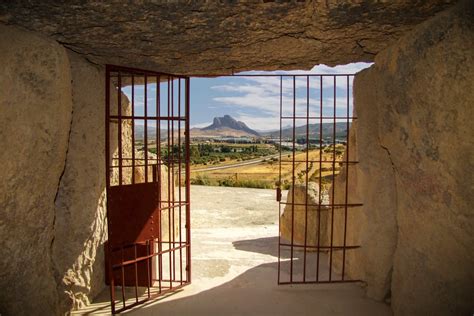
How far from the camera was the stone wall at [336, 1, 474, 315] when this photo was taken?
3.06 m

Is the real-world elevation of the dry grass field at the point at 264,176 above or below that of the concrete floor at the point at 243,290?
above

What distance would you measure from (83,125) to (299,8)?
2935 millimetres

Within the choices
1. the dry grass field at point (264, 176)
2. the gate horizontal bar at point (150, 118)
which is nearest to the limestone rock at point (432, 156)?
the dry grass field at point (264, 176)

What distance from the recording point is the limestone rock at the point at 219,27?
3045 mm

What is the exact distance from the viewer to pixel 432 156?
3.40m

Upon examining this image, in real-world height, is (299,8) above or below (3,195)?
above

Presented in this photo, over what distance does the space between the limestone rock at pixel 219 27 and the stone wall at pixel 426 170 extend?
1.15 feet

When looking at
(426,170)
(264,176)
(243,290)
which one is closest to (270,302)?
(243,290)

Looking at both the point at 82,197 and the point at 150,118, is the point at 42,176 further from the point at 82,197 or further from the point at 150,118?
the point at 150,118

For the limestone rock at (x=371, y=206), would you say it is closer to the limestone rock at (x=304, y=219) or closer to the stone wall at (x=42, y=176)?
the limestone rock at (x=304, y=219)

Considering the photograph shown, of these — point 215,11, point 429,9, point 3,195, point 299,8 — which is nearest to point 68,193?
point 3,195

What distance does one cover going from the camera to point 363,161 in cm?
490

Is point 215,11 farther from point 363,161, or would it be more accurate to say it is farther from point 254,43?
point 363,161

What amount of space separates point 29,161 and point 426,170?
3.81 meters
